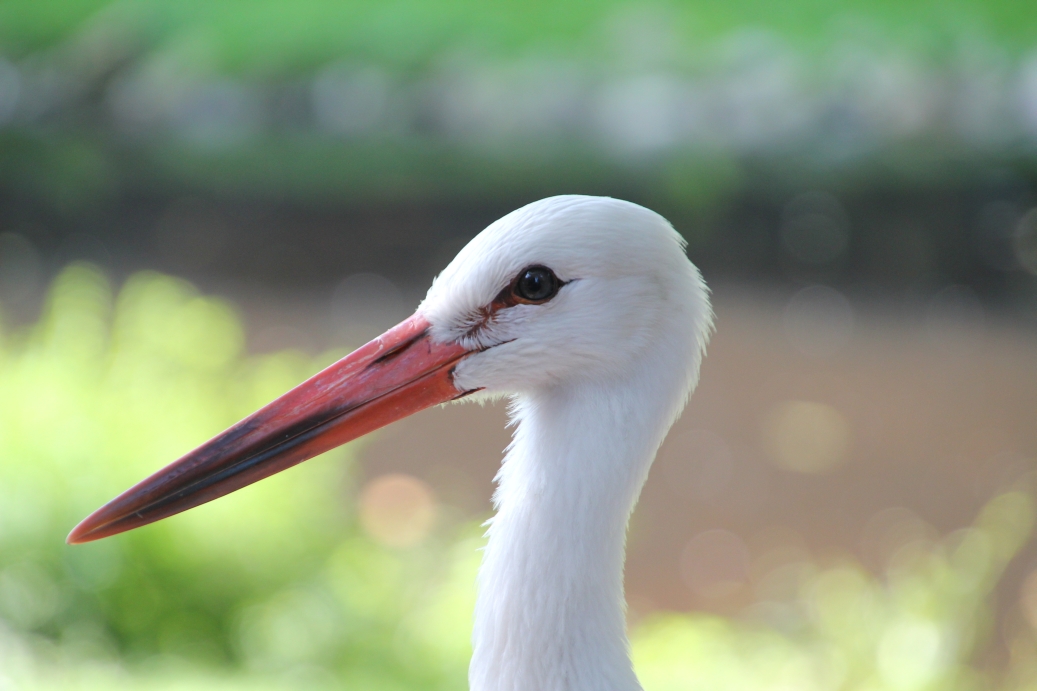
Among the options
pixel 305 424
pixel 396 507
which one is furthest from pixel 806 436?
pixel 305 424

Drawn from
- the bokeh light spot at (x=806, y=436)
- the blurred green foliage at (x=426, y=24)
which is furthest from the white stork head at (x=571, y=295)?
the blurred green foliage at (x=426, y=24)

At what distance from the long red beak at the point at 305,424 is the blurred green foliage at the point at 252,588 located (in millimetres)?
1001

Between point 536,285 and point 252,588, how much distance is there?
1458 mm

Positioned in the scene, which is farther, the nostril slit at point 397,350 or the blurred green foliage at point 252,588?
the blurred green foliage at point 252,588

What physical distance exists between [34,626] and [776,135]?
4219 mm

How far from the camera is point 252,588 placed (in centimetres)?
214

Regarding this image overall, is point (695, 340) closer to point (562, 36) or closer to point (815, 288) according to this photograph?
point (815, 288)

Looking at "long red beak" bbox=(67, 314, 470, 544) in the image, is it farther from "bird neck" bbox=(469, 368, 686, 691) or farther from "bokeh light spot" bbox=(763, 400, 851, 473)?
"bokeh light spot" bbox=(763, 400, 851, 473)

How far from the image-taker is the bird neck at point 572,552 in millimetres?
938

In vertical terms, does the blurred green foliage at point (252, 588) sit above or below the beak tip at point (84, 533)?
above

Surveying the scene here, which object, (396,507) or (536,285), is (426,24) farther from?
(536,285)

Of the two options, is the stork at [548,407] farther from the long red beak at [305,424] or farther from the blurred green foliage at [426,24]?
the blurred green foliage at [426,24]

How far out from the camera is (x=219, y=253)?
4781 millimetres

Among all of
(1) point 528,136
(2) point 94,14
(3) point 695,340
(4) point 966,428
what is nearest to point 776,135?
(1) point 528,136
